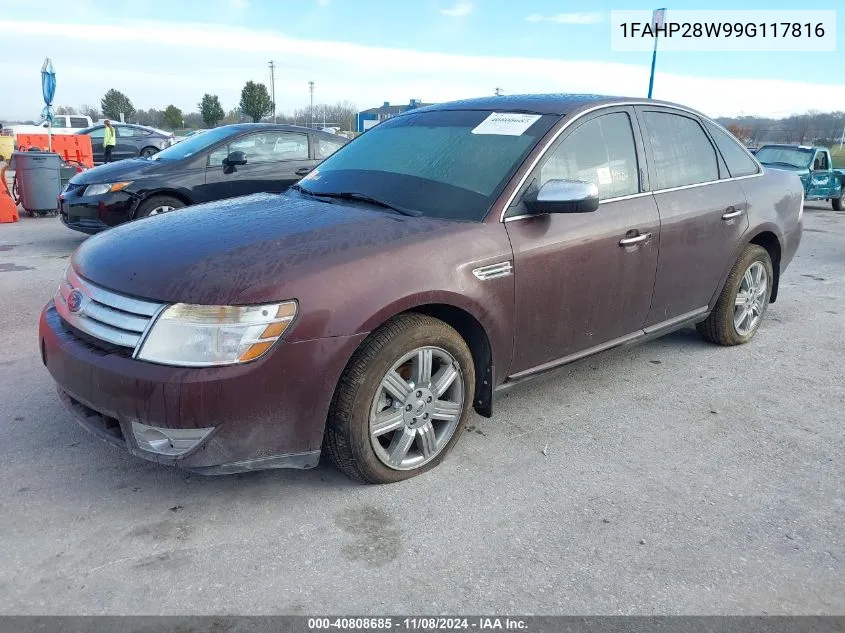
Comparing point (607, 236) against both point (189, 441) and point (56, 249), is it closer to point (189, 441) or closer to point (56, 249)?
point (189, 441)

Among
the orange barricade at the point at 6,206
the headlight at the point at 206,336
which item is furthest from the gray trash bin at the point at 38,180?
the headlight at the point at 206,336

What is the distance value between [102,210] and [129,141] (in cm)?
1695

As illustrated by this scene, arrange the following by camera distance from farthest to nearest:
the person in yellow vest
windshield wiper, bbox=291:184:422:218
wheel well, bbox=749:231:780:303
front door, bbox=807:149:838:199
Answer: the person in yellow vest
front door, bbox=807:149:838:199
wheel well, bbox=749:231:780:303
windshield wiper, bbox=291:184:422:218

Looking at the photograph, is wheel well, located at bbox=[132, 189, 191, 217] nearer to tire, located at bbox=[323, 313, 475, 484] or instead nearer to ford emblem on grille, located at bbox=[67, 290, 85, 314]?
ford emblem on grille, located at bbox=[67, 290, 85, 314]

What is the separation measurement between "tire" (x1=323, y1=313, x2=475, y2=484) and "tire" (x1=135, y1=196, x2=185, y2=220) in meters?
5.68

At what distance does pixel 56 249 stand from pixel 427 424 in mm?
7124

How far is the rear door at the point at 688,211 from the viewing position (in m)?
4.04

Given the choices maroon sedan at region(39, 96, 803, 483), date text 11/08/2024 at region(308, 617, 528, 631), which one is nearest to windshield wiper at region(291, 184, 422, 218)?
maroon sedan at region(39, 96, 803, 483)

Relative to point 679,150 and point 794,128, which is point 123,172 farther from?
point 794,128

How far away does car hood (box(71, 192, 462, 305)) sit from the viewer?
8.47 feet

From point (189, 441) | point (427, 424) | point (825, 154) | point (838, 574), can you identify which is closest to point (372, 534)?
point (427, 424)

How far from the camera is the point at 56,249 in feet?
27.6

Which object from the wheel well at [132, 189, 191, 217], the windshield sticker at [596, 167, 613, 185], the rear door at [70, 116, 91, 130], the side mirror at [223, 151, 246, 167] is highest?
the rear door at [70, 116, 91, 130]

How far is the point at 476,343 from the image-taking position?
326cm
